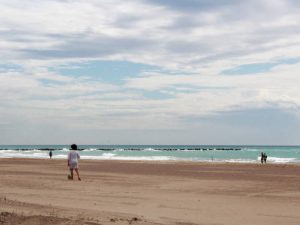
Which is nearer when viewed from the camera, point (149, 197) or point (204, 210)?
point (204, 210)

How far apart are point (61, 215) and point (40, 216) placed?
0.67 meters

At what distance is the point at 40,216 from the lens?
9.92 meters

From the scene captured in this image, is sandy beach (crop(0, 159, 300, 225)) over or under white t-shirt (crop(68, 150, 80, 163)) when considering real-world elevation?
under

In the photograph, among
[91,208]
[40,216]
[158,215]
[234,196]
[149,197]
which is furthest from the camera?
[234,196]

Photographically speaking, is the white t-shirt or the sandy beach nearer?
the sandy beach

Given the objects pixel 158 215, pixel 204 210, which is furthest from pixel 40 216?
pixel 204 210

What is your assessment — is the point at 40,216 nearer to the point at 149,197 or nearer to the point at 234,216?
the point at 234,216

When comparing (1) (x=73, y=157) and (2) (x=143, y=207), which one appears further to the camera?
(1) (x=73, y=157)

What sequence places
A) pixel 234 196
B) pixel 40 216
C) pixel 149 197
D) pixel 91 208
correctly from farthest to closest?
pixel 234 196 < pixel 149 197 < pixel 91 208 < pixel 40 216

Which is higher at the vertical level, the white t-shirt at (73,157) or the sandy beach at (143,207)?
the white t-shirt at (73,157)

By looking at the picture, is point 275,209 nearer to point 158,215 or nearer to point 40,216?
point 158,215

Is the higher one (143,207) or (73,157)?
(73,157)

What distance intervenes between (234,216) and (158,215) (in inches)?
71.1

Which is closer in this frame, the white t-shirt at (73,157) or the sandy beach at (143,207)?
the sandy beach at (143,207)
